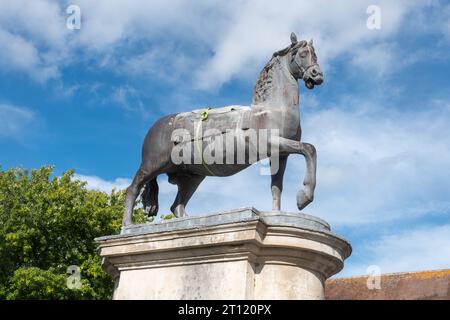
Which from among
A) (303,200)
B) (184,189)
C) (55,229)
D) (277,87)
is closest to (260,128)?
(277,87)

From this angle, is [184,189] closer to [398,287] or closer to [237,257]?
[237,257]

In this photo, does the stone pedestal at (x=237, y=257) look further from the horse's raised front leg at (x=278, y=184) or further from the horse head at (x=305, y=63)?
the horse head at (x=305, y=63)

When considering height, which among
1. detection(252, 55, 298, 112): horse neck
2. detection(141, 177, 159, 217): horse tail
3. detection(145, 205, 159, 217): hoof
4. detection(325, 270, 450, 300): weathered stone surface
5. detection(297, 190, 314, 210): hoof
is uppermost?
detection(325, 270, 450, 300): weathered stone surface

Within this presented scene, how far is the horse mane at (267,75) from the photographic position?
842 centimetres

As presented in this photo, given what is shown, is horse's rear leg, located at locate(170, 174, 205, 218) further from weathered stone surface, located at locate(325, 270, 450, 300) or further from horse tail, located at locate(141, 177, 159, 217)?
weathered stone surface, located at locate(325, 270, 450, 300)

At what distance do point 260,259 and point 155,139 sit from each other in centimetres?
268

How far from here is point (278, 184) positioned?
813 cm

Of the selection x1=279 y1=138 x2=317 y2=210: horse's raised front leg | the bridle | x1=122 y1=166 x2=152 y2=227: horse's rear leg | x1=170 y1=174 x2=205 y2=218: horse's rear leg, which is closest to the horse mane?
the bridle

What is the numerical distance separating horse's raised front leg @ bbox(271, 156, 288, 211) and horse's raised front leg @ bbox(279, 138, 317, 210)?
0.25 metres

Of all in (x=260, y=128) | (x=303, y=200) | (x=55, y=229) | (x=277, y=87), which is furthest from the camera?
(x=55, y=229)

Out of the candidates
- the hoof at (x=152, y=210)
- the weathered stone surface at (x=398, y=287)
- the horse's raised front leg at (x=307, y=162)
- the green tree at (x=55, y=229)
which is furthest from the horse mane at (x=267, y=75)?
the weathered stone surface at (x=398, y=287)

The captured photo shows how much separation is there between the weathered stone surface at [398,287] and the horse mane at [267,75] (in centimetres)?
1897

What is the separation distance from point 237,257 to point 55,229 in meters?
19.3

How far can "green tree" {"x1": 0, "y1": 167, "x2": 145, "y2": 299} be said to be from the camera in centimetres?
2327
